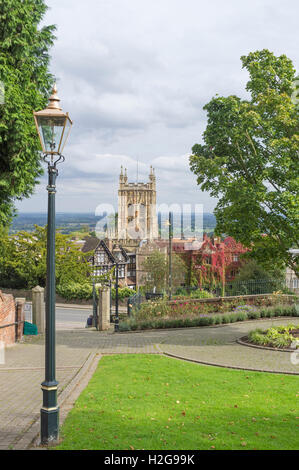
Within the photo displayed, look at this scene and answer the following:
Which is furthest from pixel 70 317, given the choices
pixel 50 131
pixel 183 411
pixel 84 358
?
pixel 50 131

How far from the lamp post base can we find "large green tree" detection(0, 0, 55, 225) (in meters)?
9.29

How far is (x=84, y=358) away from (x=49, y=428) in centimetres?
663

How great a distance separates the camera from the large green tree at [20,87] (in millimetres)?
12977

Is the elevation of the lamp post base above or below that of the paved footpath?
above

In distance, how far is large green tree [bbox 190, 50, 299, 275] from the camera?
13.8 meters

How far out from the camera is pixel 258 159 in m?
14.5

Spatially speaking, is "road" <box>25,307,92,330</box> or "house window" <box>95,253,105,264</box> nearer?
"road" <box>25,307,92,330</box>

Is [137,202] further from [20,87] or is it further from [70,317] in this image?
[20,87]

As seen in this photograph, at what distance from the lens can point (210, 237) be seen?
44594 millimetres

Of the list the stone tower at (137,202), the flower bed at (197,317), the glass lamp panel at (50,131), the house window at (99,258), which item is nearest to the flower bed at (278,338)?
the flower bed at (197,317)

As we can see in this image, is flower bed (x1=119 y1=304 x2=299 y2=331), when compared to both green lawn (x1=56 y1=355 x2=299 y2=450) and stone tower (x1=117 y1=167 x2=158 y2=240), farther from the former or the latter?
stone tower (x1=117 y1=167 x2=158 y2=240)

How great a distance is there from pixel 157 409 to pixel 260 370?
441 cm

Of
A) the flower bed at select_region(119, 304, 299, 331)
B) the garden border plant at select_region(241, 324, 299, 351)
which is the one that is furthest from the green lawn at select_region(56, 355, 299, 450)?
the flower bed at select_region(119, 304, 299, 331)

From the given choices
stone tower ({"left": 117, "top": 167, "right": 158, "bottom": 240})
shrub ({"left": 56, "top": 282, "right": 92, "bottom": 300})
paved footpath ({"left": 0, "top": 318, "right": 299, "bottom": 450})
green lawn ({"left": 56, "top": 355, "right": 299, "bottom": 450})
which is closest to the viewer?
green lawn ({"left": 56, "top": 355, "right": 299, "bottom": 450})
